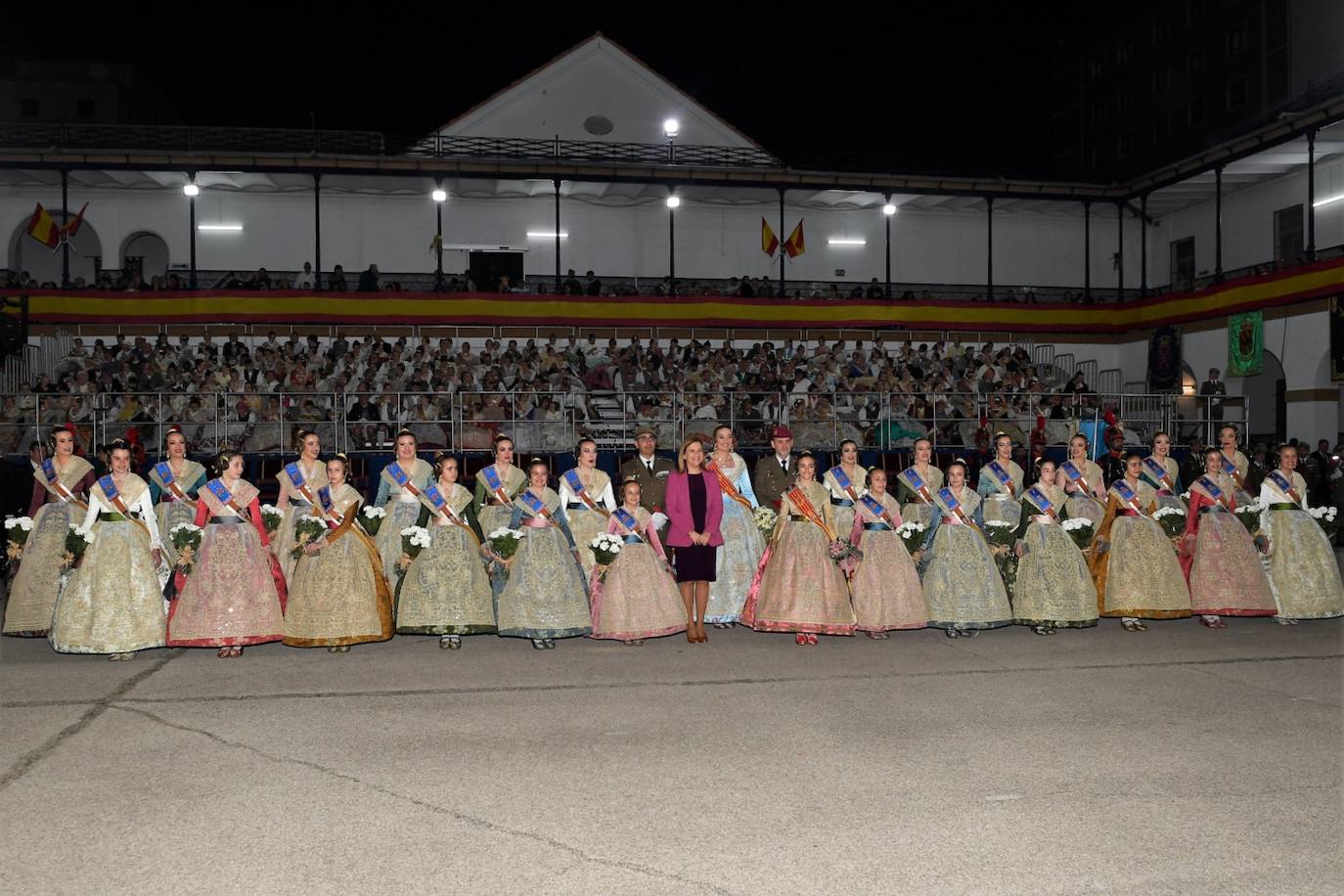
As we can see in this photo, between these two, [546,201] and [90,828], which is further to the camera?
[546,201]

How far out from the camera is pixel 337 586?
29.0ft

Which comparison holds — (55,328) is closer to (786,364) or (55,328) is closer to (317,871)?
(786,364)

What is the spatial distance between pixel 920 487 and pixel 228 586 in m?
6.17

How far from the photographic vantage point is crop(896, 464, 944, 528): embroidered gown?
1023 cm

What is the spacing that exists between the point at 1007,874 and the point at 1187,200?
31922mm

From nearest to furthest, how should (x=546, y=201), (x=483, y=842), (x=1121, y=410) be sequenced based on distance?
(x=483, y=842), (x=1121, y=410), (x=546, y=201)

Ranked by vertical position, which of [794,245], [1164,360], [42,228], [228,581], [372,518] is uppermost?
[794,245]

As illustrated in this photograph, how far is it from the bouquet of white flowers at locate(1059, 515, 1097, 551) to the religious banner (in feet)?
64.3

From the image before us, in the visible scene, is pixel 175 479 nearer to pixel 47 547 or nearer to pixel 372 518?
pixel 47 547

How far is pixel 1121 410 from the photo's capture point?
22781mm

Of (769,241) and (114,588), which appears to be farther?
(769,241)

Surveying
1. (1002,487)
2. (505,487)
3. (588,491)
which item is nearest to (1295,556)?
(1002,487)

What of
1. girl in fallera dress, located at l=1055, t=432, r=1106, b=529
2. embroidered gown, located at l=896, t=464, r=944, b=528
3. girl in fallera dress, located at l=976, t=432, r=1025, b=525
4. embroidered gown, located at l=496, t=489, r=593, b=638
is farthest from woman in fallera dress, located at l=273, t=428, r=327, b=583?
girl in fallera dress, located at l=1055, t=432, r=1106, b=529

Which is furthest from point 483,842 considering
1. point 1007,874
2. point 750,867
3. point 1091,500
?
point 1091,500
